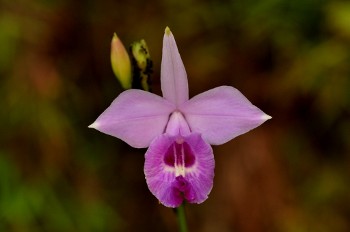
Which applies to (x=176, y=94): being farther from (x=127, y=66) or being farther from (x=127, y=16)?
(x=127, y=16)

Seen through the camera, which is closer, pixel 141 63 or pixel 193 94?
pixel 141 63

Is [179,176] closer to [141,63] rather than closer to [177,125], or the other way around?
[177,125]

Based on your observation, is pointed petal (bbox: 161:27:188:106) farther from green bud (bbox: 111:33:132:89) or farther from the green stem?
the green stem

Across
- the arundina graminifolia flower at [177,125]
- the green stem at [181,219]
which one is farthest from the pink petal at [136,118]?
the green stem at [181,219]

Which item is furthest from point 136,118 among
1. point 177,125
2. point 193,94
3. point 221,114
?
point 193,94

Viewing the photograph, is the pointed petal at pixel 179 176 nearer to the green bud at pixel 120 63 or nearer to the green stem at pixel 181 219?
the green stem at pixel 181 219

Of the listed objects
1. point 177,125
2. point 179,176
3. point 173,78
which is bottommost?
point 179,176

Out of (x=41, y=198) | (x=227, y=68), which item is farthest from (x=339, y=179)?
(x=41, y=198)
